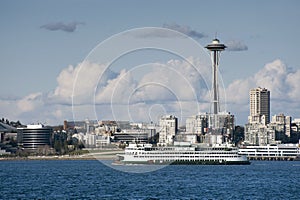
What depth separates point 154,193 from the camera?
71312mm

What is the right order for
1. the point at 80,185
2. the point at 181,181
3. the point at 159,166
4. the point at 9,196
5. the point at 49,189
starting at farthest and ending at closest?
the point at 159,166 → the point at 181,181 → the point at 80,185 → the point at 49,189 → the point at 9,196

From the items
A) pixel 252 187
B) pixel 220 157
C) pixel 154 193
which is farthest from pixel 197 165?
pixel 154 193

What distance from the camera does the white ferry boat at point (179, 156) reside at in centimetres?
14112

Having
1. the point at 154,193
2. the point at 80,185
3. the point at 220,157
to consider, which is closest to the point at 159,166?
the point at 220,157

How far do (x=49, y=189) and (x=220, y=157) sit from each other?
71526 mm

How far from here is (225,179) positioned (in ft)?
308

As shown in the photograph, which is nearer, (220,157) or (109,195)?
(109,195)

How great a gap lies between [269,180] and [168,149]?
172 feet

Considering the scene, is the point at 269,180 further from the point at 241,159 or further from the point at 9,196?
the point at 241,159

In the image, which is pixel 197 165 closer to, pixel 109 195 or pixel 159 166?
pixel 159 166

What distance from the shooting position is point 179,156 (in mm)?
145375

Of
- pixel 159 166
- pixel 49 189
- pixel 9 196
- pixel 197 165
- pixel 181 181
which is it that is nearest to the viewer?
pixel 9 196

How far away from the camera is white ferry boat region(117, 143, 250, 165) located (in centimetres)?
14112

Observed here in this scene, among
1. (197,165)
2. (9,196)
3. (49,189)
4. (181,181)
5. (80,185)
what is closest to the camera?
(9,196)
